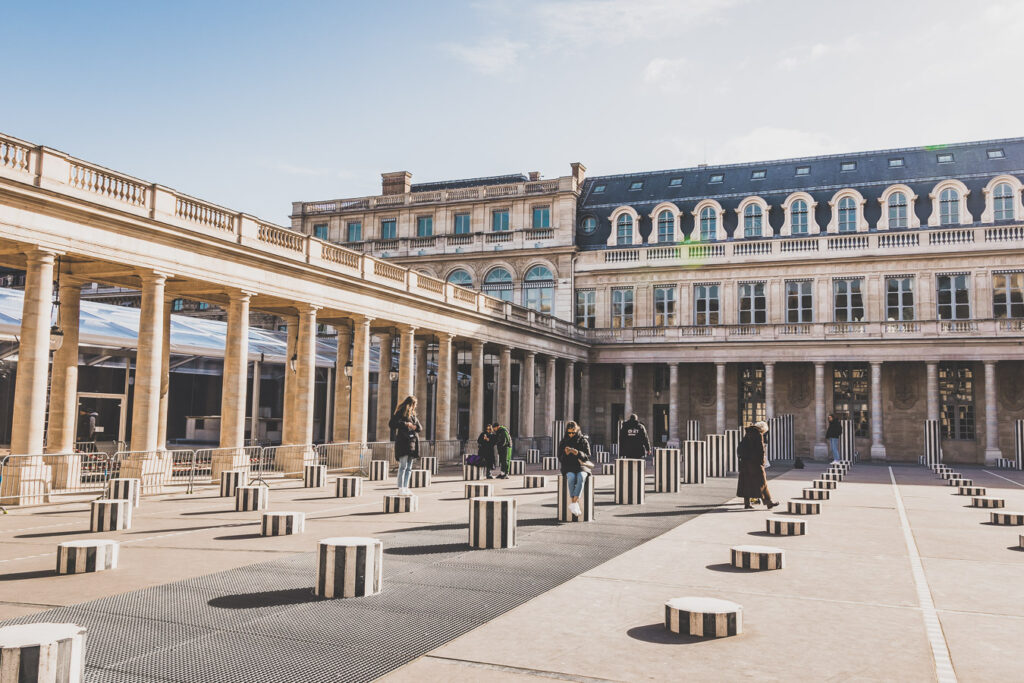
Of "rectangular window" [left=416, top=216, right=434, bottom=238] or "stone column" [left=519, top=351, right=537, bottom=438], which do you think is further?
"rectangular window" [left=416, top=216, right=434, bottom=238]

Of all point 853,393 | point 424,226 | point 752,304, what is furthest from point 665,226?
point 424,226

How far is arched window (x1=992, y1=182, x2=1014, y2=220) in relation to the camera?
44812 millimetres

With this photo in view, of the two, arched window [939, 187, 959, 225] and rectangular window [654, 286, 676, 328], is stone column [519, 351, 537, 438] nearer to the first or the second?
rectangular window [654, 286, 676, 328]

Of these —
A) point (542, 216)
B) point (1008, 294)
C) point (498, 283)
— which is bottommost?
point (1008, 294)

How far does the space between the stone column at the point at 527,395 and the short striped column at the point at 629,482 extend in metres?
22.6

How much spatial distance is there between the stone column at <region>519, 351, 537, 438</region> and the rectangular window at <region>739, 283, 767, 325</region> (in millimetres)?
14972

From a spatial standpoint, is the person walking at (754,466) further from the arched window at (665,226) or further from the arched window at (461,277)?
the arched window at (461,277)

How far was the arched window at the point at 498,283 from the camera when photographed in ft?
168

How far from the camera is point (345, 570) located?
336 inches

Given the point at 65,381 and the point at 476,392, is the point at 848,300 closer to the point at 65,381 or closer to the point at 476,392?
the point at 476,392

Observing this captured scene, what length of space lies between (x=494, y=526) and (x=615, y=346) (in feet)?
128

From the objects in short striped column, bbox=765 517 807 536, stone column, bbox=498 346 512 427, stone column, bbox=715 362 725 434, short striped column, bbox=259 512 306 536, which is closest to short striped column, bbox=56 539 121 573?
short striped column, bbox=259 512 306 536

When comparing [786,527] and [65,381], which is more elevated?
[65,381]

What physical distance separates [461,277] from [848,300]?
78.3 ft
